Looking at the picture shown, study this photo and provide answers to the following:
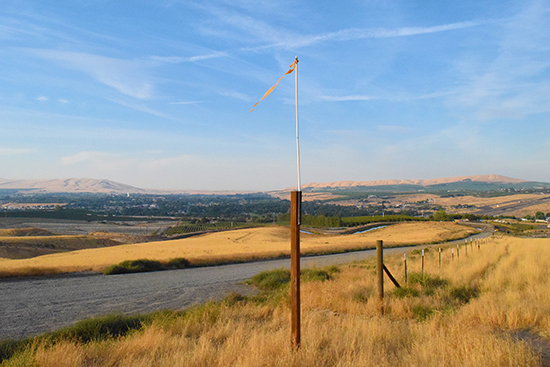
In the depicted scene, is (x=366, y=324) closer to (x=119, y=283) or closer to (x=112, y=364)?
(x=112, y=364)

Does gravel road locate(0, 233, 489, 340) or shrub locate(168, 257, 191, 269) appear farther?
shrub locate(168, 257, 191, 269)

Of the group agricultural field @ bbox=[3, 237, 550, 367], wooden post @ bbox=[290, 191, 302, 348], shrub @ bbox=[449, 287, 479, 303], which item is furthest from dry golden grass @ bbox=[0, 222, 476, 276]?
shrub @ bbox=[449, 287, 479, 303]

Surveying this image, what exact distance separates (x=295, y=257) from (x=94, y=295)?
546 inches

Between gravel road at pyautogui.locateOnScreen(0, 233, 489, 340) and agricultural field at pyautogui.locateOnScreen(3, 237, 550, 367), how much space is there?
2831 mm

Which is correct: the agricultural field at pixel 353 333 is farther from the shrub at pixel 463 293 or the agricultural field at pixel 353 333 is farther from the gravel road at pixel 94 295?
the gravel road at pixel 94 295

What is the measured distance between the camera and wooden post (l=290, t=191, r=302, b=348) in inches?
221

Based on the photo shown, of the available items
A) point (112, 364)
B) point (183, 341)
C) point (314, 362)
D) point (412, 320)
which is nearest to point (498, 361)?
point (314, 362)

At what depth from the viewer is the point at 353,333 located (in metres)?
6.90

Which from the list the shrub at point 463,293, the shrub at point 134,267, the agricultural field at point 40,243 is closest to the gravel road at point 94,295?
the shrub at point 134,267

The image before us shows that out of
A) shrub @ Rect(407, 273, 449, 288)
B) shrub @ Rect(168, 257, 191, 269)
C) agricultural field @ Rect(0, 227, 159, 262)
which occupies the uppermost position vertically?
shrub @ Rect(407, 273, 449, 288)

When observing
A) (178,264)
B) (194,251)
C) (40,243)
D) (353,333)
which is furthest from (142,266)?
(40,243)

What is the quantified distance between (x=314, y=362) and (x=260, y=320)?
3990 mm

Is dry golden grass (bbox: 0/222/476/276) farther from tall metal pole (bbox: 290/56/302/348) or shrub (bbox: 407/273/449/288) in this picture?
tall metal pole (bbox: 290/56/302/348)

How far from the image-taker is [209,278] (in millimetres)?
21297
